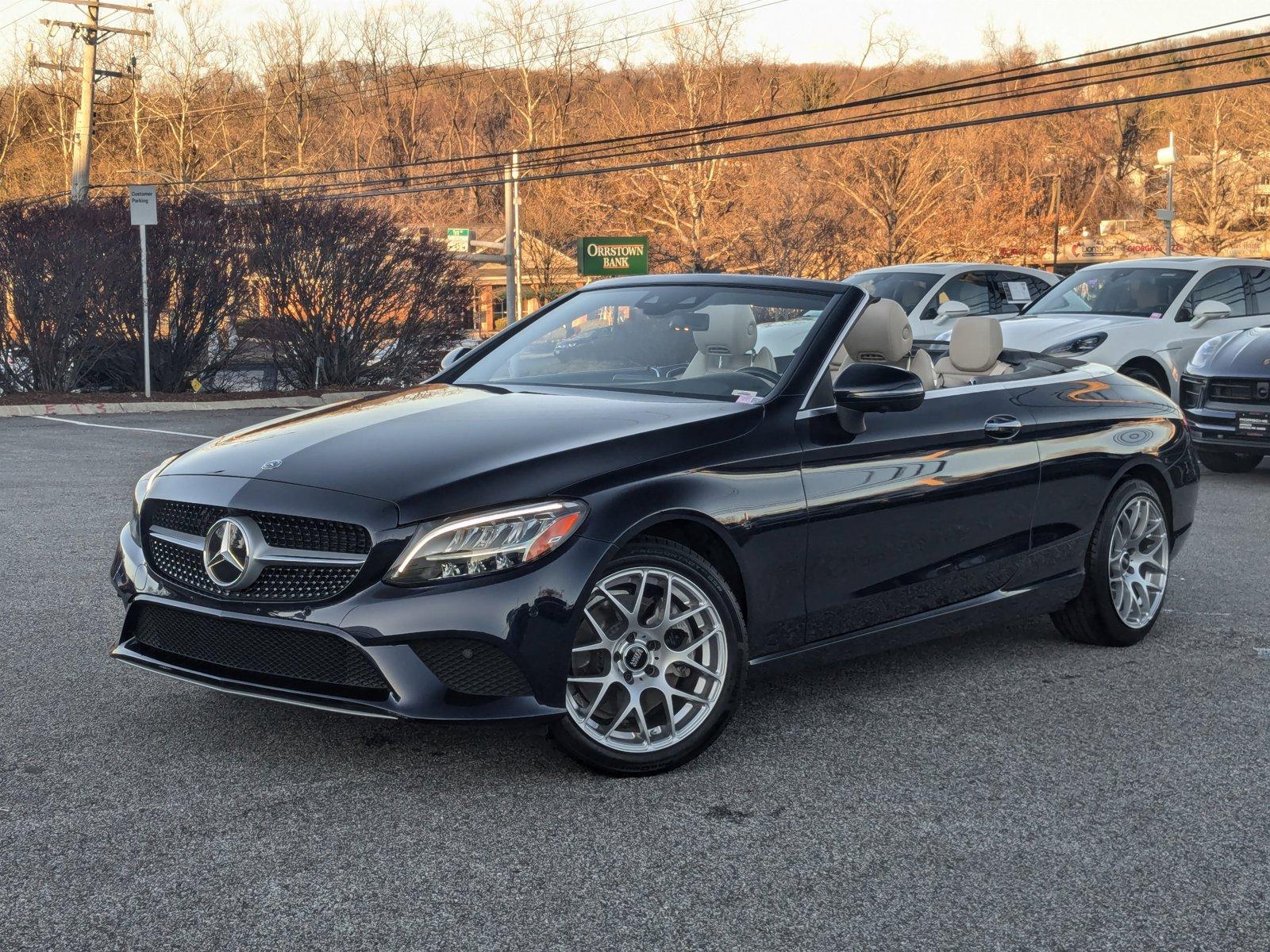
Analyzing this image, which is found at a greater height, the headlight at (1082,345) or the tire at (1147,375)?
the headlight at (1082,345)

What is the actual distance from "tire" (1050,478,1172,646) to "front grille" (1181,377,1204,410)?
5.57m

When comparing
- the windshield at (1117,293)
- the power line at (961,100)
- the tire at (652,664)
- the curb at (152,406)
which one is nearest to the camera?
the tire at (652,664)

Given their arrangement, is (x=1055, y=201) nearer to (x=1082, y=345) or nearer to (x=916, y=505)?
(x=1082, y=345)

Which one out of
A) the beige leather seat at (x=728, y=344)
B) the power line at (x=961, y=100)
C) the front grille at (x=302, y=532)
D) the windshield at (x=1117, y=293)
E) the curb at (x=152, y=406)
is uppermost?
the power line at (x=961, y=100)

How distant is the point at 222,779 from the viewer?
3992mm

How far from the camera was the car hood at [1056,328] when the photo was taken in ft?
43.4

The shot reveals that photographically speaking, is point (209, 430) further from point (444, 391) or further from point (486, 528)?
point (486, 528)

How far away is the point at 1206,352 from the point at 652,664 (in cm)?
889

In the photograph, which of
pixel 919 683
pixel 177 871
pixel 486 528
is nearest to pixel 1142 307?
pixel 919 683

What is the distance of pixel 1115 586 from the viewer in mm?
5730

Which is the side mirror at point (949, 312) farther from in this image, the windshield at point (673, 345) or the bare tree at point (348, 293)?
the windshield at point (673, 345)

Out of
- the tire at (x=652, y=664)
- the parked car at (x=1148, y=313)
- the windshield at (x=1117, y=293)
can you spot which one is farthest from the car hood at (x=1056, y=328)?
the tire at (x=652, y=664)

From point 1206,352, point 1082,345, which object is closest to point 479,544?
point 1206,352

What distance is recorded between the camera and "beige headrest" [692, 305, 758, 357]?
16.5 feet
